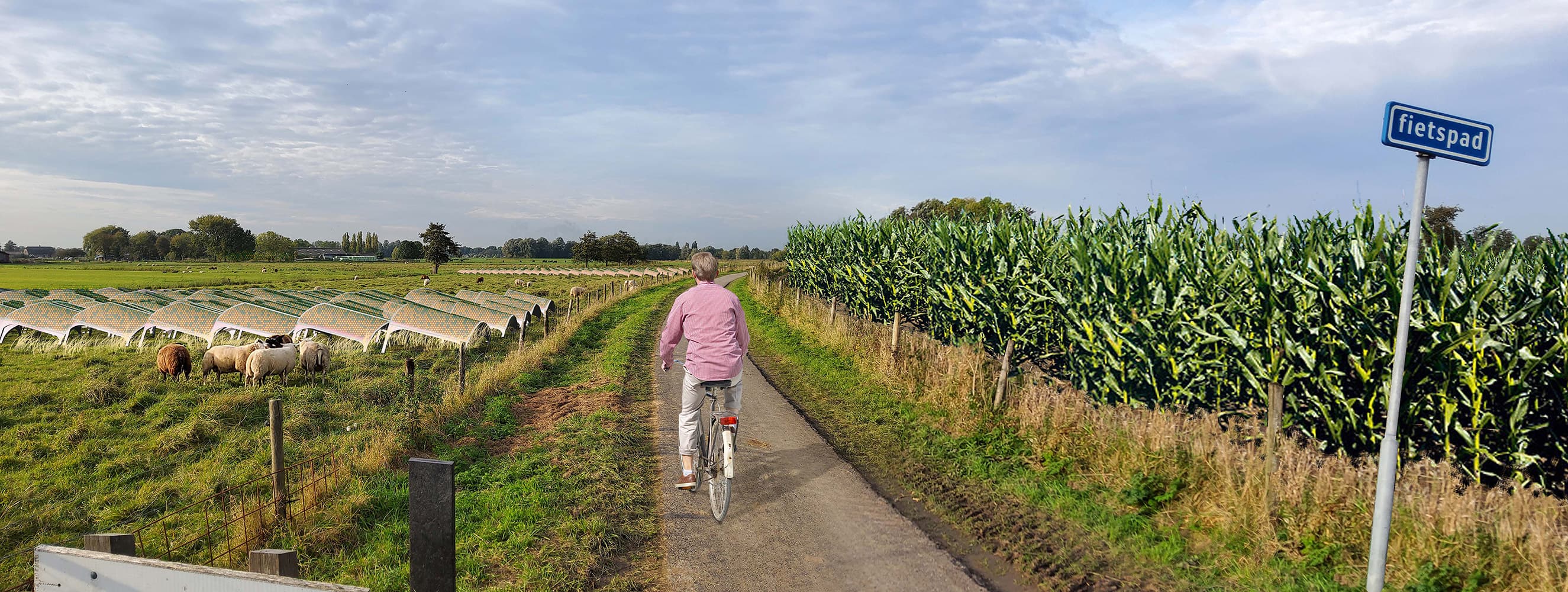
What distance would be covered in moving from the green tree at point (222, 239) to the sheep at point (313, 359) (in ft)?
485

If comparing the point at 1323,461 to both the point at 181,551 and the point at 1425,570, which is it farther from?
the point at 181,551

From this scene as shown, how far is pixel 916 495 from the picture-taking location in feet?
23.6

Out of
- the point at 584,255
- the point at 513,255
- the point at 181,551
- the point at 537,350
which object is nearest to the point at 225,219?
the point at 513,255

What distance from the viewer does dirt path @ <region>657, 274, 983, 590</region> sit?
206 inches

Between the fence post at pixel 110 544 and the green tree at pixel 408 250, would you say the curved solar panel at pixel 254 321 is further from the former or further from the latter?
the green tree at pixel 408 250

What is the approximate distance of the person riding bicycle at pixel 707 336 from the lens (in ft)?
20.5

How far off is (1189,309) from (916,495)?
12.4ft

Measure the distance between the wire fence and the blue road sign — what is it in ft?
27.2

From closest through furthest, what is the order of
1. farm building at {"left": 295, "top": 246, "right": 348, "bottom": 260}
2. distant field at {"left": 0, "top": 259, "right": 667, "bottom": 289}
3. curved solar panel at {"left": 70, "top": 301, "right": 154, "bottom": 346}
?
curved solar panel at {"left": 70, "top": 301, "right": 154, "bottom": 346} < distant field at {"left": 0, "top": 259, "right": 667, "bottom": 289} < farm building at {"left": 295, "top": 246, "right": 348, "bottom": 260}

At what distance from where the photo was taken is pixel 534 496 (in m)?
6.89

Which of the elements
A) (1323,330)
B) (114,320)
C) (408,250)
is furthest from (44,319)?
(408,250)

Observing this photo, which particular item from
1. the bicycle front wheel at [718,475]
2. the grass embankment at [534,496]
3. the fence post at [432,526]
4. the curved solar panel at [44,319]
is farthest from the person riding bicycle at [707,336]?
the curved solar panel at [44,319]

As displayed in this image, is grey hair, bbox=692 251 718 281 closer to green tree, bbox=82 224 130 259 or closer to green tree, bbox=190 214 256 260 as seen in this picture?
green tree, bbox=190 214 256 260

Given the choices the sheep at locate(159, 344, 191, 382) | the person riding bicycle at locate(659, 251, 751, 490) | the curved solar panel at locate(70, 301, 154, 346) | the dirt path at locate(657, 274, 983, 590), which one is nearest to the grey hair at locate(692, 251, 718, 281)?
the person riding bicycle at locate(659, 251, 751, 490)
